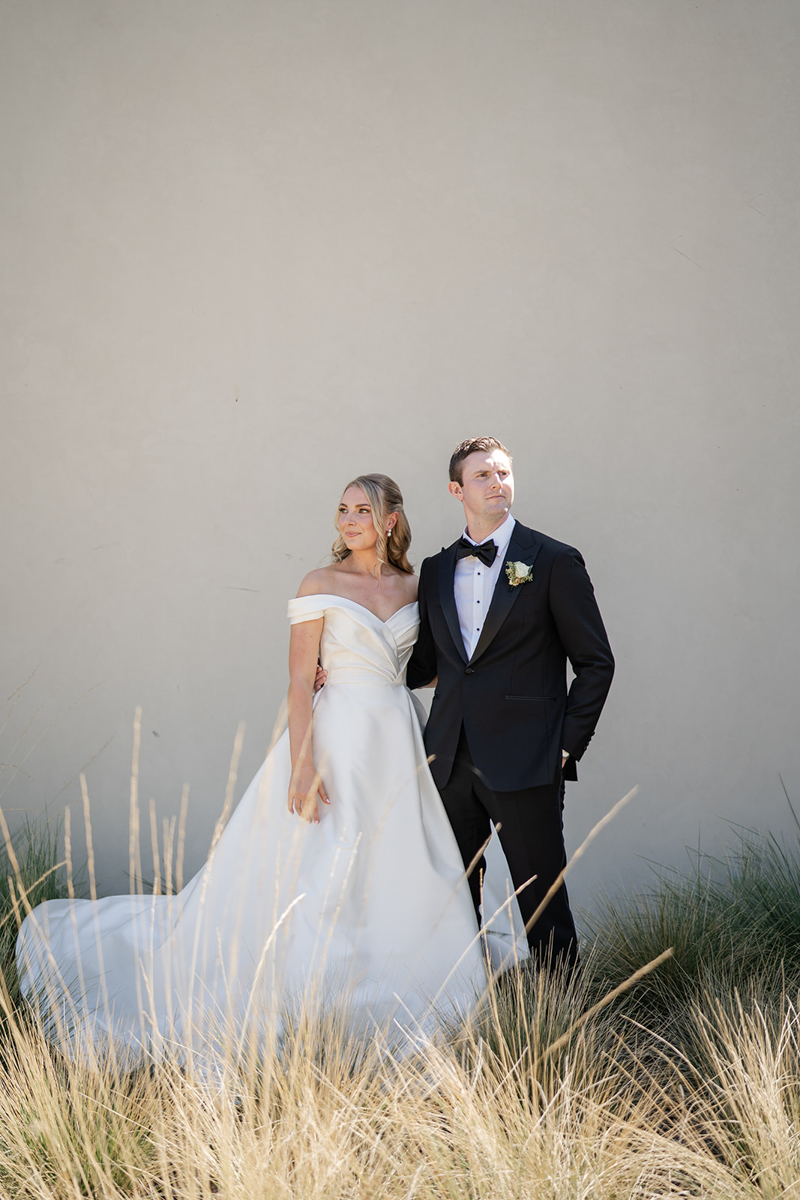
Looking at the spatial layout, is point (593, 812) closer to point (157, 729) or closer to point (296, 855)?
point (296, 855)

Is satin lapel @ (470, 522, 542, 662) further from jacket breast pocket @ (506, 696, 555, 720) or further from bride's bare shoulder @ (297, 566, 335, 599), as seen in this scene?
bride's bare shoulder @ (297, 566, 335, 599)

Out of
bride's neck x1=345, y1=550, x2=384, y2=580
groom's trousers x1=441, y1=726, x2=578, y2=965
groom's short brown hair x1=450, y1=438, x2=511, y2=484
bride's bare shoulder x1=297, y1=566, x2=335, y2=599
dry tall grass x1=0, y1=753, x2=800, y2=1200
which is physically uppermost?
groom's short brown hair x1=450, y1=438, x2=511, y2=484

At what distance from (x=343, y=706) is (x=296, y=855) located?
0.53 m

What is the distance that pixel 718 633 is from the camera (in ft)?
14.8

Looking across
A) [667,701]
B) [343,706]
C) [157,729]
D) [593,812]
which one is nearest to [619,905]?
[593,812]

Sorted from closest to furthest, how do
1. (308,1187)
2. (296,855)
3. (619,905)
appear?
(308,1187), (296,855), (619,905)

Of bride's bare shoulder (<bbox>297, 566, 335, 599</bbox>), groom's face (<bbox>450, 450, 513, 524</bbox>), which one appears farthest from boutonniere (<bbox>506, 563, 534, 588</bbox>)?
bride's bare shoulder (<bbox>297, 566, 335, 599</bbox>)

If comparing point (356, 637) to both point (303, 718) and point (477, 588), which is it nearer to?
point (303, 718)

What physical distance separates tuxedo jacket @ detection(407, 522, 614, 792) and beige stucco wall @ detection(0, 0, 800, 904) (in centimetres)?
146

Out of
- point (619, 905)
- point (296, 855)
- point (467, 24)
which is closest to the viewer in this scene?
point (296, 855)

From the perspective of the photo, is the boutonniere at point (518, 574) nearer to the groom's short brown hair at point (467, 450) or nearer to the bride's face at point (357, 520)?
the groom's short brown hair at point (467, 450)

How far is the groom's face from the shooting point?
3117 millimetres

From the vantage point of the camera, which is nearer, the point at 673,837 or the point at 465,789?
the point at 465,789

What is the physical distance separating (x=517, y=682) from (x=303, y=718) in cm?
75
